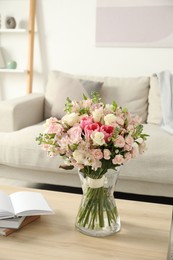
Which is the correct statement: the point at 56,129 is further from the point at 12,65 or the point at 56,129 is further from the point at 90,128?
the point at 12,65

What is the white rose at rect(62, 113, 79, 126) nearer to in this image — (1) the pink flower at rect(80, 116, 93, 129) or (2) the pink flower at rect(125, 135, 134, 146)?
(1) the pink flower at rect(80, 116, 93, 129)

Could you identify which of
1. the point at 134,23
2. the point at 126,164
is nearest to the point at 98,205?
the point at 126,164

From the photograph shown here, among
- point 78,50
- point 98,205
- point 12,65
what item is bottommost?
point 98,205

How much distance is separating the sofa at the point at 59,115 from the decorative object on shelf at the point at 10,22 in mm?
619

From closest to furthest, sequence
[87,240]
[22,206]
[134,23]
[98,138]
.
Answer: [98,138]
[87,240]
[22,206]
[134,23]

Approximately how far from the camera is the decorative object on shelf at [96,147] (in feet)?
3.45

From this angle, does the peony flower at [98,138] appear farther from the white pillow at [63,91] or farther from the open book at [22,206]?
the white pillow at [63,91]

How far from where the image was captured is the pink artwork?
279cm

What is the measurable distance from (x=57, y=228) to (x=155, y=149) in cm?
91

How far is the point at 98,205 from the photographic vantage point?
3.73 ft

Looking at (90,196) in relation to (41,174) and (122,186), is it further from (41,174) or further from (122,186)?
(41,174)

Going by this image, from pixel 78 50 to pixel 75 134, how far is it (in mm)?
2109

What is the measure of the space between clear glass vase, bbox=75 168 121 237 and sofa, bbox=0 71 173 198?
82cm

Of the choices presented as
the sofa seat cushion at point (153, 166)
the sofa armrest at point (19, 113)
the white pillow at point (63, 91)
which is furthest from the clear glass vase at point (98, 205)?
the white pillow at point (63, 91)
